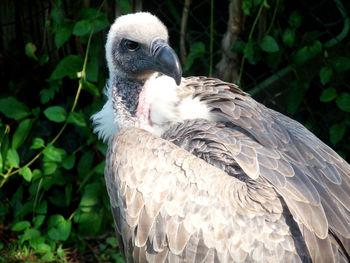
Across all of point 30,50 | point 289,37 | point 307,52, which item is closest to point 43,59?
point 30,50

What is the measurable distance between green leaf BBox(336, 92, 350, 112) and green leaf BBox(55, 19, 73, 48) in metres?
1.78

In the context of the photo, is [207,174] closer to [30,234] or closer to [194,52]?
[194,52]

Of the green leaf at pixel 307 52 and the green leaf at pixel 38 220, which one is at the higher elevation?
the green leaf at pixel 307 52

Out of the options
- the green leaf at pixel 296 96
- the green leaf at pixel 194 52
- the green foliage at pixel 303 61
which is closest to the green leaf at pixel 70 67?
the green leaf at pixel 194 52

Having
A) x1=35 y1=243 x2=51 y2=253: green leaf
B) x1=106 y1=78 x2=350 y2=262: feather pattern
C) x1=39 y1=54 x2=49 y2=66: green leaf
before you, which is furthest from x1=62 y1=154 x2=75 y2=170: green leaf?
x1=106 y1=78 x2=350 y2=262: feather pattern

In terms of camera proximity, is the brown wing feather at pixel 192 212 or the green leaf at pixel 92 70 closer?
the brown wing feather at pixel 192 212

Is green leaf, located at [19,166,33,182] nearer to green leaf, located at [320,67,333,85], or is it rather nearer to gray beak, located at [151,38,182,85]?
gray beak, located at [151,38,182,85]

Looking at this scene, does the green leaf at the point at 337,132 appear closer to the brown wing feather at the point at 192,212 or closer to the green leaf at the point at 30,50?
the brown wing feather at the point at 192,212

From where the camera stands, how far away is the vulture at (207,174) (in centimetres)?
205

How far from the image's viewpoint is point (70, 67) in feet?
11.3

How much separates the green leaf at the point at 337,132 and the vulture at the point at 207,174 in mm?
1040

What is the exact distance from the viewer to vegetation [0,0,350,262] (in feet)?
11.4

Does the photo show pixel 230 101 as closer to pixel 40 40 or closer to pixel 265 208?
pixel 265 208

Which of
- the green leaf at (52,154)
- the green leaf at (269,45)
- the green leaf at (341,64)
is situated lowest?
the green leaf at (52,154)
